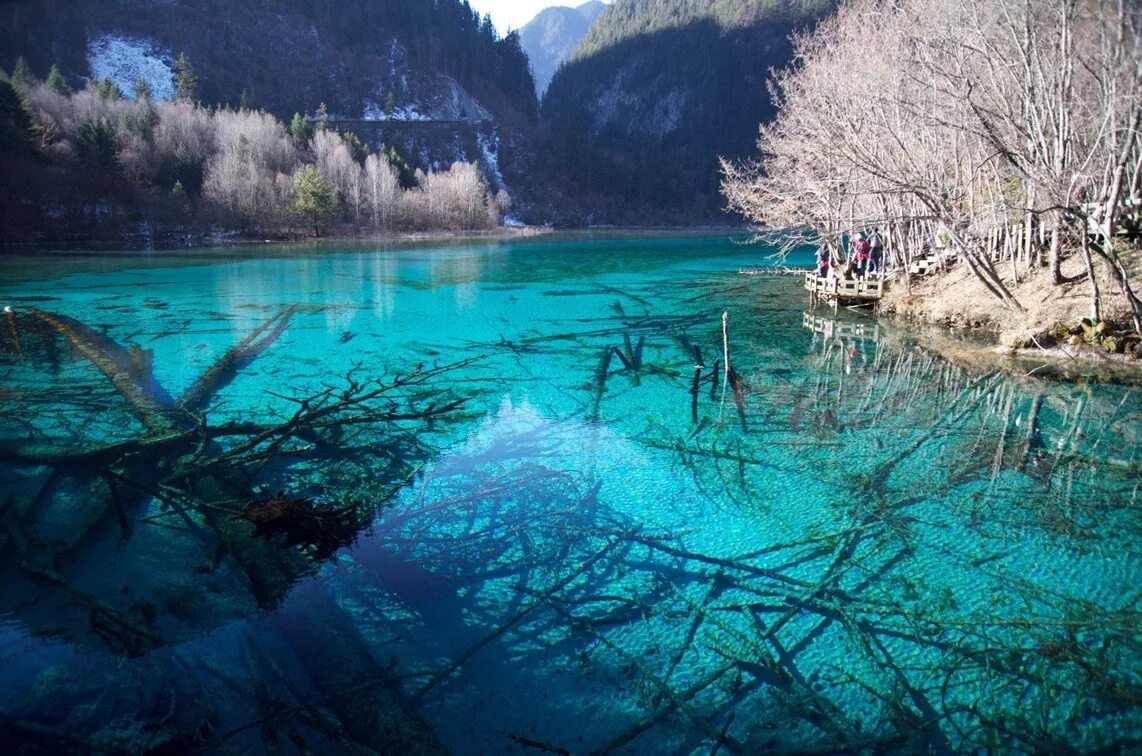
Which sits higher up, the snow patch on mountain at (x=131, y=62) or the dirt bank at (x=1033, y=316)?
the snow patch on mountain at (x=131, y=62)

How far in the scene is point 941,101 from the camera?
16125 millimetres

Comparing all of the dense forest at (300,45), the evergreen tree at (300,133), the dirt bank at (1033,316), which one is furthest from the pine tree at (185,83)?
the dirt bank at (1033,316)

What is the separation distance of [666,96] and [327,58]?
87629 mm

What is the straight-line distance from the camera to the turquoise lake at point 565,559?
422 cm

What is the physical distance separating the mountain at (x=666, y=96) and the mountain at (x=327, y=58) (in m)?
17.1

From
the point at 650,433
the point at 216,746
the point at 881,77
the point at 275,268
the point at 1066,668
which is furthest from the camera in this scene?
the point at 275,268

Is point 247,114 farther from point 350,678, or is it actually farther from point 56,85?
point 350,678

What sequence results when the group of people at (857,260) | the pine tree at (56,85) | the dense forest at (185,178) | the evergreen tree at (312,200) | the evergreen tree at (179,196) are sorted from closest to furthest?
the group of people at (857,260)
the dense forest at (185,178)
the evergreen tree at (179,196)
the evergreen tree at (312,200)
the pine tree at (56,85)

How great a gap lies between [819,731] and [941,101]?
17.3 meters

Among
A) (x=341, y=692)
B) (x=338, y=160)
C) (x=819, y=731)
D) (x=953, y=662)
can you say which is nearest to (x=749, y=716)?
(x=819, y=731)

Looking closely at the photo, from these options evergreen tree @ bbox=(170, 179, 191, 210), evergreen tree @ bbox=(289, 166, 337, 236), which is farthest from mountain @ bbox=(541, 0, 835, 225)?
evergreen tree @ bbox=(170, 179, 191, 210)

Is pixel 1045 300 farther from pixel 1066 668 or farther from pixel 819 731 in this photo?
pixel 819 731

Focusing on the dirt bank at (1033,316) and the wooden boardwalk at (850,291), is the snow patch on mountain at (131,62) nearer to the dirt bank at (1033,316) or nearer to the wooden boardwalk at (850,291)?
the wooden boardwalk at (850,291)

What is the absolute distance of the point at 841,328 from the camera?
60.6ft
